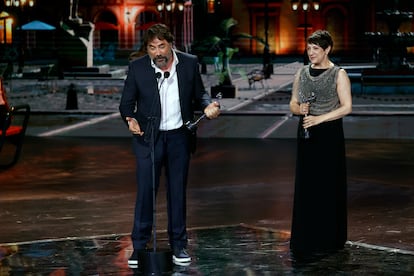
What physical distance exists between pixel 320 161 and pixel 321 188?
0.23 metres

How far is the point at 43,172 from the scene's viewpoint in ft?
60.5

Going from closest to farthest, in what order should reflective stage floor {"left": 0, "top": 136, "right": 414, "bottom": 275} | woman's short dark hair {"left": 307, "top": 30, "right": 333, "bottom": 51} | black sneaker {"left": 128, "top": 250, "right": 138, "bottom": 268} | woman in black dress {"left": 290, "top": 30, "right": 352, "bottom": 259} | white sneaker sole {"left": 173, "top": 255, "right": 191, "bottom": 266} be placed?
black sneaker {"left": 128, "top": 250, "right": 138, "bottom": 268}, white sneaker sole {"left": 173, "top": 255, "right": 191, "bottom": 266}, reflective stage floor {"left": 0, "top": 136, "right": 414, "bottom": 275}, woman's short dark hair {"left": 307, "top": 30, "right": 333, "bottom": 51}, woman in black dress {"left": 290, "top": 30, "right": 352, "bottom": 259}

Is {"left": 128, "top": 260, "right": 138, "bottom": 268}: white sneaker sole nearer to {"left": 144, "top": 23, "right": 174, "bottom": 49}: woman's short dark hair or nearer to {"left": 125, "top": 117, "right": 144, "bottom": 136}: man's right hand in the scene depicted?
{"left": 125, "top": 117, "right": 144, "bottom": 136}: man's right hand

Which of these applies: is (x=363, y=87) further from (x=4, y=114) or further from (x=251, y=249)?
(x=251, y=249)

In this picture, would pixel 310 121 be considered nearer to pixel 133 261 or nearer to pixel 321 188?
pixel 321 188

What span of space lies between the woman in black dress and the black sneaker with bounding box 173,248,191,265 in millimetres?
1033

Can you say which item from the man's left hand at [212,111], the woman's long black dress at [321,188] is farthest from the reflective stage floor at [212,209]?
the man's left hand at [212,111]

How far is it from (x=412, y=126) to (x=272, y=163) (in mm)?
8158

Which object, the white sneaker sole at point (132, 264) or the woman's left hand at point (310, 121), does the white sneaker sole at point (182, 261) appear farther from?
the woman's left hand at point (310, 121)

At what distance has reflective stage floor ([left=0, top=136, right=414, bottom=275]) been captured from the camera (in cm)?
1034

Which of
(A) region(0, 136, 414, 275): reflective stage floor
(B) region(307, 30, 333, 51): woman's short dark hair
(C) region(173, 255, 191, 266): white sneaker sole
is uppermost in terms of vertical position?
(B) region(307, 30, 333, 51): woman's short dark hair

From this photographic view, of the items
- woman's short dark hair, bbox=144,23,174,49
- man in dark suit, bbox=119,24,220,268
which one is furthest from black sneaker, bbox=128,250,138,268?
woman's short dark hair, bbox=144,23,174,49

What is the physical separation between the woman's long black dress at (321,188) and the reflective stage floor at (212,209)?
0.21 m

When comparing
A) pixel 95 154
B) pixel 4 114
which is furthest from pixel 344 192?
pixel 95 154
